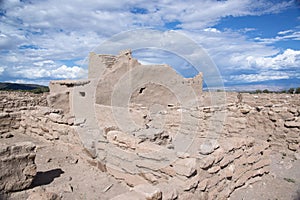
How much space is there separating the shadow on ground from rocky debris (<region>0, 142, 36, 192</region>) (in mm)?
312

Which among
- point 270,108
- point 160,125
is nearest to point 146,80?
point 160,125

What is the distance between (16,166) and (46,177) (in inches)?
38.0

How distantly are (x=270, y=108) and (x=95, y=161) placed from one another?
5.65 m

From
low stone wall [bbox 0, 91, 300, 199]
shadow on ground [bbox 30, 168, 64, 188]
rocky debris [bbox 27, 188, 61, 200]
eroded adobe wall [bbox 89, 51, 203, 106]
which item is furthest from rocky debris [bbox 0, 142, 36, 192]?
eroded adobe wall [bbox 89, 51, 203, 106]

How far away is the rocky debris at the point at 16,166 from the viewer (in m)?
3.66

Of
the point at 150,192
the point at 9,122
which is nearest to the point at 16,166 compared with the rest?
the point at 150,192

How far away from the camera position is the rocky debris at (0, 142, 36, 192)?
3664 millimetres

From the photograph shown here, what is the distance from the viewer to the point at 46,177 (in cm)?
464

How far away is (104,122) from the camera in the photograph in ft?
29.3

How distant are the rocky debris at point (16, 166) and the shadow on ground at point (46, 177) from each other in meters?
0.31

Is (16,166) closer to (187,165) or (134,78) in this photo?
(187,165)

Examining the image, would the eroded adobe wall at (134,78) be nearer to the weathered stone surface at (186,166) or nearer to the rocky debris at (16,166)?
the rocky debris at (16,166)

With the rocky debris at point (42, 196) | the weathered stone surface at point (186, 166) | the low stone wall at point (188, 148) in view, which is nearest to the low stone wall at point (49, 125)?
the low stone wall at point (188, 148)

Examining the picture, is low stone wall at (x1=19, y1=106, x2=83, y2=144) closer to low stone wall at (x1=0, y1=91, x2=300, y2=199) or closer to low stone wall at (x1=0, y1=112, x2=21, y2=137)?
low stone wall at (x1=0, y1=91, x2=300, y2=199)
